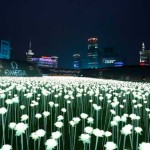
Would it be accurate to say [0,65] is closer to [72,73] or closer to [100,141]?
[100,141]

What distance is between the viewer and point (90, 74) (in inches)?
2516

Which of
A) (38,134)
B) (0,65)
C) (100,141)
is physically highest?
(0,65)

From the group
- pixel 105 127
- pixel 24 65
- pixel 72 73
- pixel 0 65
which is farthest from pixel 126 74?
pixel 72 73

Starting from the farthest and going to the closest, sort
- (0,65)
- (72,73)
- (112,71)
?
(72,73) → (112,71) → (0,65)

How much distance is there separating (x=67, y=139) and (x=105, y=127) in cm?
218

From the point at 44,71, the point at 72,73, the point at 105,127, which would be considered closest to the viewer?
the point at 105,127

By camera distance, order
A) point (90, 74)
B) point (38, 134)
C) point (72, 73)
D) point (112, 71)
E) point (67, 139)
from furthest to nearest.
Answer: point (72, 73), point (90, 74), point (112, 71), point (67, 139), point (38, 134)

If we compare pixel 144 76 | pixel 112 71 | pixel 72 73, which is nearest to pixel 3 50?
pixel 72 73

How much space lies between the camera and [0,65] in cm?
3556

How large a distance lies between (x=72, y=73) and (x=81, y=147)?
8563 centimetres

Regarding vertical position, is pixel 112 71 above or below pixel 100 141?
above

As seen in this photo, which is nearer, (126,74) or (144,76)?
(144,76)

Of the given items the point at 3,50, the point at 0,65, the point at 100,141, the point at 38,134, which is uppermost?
the point at 3,50

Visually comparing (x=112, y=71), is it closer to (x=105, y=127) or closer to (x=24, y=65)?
(x=24, y=65)
